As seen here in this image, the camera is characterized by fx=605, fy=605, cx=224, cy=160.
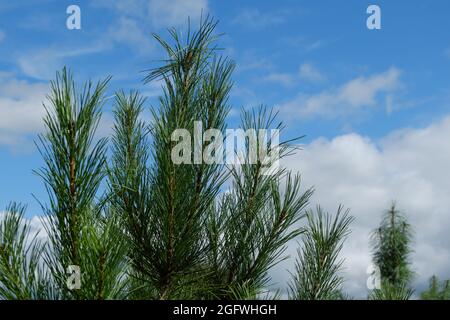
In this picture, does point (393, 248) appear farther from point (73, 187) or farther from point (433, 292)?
point (73, 187)

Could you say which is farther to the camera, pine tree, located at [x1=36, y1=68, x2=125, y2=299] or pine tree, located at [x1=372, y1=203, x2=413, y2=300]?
pine tree, located at [x1=372, y1=203, x2=413, y2=300]

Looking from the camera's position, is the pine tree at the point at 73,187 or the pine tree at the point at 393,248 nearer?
the pine tree at the point at 73,187

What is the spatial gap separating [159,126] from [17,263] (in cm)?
90

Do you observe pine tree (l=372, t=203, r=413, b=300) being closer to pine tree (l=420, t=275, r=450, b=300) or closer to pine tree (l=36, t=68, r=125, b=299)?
pine tree (l=420, t=275, r=450, b=300)

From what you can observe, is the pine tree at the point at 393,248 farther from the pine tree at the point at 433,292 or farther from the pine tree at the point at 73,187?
the pine tree at the point at 73,187

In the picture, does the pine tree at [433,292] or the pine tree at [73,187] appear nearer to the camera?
the pine tree at [73,187]

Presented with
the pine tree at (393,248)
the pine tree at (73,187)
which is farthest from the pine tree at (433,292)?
the pine tree at (73,187)

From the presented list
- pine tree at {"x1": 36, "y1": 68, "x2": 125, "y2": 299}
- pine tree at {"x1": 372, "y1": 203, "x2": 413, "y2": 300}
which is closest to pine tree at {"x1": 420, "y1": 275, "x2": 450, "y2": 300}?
pine tree at {"x1": 372, "y1": 203, "x2": 413, "y2": 300}

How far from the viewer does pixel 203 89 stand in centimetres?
308

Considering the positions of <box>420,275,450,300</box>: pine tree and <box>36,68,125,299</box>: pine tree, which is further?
<box>420,275,450,300</box>: pine tree

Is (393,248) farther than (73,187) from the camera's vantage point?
Yes

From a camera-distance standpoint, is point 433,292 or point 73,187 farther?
point 433,292

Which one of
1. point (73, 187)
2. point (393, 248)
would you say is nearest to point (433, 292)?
point (393, 248)

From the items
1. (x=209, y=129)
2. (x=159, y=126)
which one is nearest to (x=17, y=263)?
(x=159, y=126)
